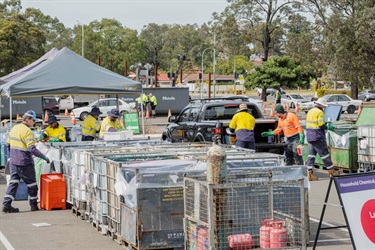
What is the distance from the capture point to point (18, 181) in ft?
47.9

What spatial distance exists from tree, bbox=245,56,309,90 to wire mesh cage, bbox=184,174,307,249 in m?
59.6

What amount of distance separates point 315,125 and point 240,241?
32.2 feet

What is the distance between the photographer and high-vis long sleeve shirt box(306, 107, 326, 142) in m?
18.1

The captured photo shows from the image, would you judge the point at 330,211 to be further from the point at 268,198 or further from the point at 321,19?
the point at 321,19

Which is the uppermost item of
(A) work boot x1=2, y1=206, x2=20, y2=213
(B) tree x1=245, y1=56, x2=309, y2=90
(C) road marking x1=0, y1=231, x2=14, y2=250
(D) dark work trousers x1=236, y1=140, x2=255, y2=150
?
(B) tree x1=245, y1=56, x2=309, y2=90

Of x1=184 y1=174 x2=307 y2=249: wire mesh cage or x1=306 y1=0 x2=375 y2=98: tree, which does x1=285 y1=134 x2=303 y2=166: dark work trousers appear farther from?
x1=306 y1=0 x2=375 y2=98: tree

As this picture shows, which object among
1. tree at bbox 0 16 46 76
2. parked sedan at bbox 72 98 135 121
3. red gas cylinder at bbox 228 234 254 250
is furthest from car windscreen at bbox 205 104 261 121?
tree at bbox 0 16 46 76

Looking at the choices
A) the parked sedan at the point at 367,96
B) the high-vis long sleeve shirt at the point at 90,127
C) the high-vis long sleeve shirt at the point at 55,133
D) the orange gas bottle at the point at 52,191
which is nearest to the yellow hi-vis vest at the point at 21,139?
the orange gas bottle at the point at 52,191

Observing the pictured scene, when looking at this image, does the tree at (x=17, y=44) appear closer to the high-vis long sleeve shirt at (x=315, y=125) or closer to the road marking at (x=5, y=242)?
the high-vis long sleeve shirt at (x=315, y=125)

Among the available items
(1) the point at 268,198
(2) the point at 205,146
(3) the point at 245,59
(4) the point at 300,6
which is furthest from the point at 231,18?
(1) the point at 268,198

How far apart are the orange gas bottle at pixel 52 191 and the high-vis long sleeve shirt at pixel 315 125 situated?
6.31m

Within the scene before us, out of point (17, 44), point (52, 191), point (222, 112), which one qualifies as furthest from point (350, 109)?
point (52, 191)

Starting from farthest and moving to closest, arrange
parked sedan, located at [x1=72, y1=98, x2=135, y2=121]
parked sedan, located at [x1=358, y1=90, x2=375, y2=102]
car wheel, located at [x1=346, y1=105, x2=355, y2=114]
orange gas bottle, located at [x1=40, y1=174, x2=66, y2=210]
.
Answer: parked sedan, located at [x1=358, y1=90, x2=375, y2=102], car wheel, located at [x1=346, y1=105, x2=355, y2=114], parked sedan, located at [x1=72, y1=98, x2=135, y2=121], orange gas bottle, located at [x1=40, y1=174, x2=66, y2=210]

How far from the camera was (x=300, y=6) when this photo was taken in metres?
66.9
